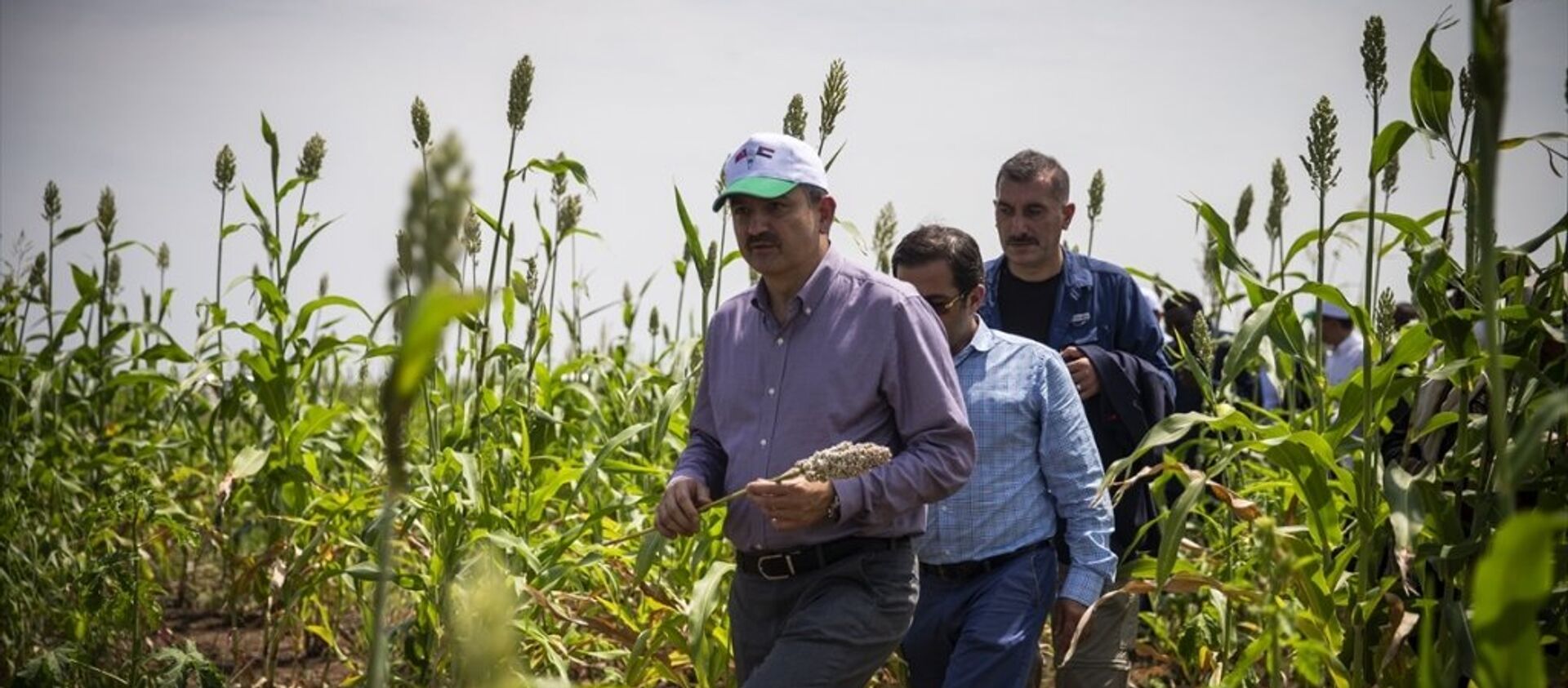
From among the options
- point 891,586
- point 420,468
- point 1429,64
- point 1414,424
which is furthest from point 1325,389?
point 420,468

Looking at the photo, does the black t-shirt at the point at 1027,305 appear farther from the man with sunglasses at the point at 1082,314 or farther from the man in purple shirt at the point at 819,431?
the man in purple shirt at the point at 819,431

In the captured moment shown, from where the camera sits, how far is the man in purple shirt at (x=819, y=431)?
2760 millimetres

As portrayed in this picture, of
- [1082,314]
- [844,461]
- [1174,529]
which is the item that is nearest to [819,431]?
[844,461]

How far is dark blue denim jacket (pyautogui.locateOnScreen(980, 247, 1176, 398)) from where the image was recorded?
4.08 meters

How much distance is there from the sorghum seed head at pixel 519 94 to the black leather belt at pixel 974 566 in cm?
145

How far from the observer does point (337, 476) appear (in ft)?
18.2

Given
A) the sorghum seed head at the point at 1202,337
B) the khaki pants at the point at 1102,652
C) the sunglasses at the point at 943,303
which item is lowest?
the khaki pants at the point at 1102,652

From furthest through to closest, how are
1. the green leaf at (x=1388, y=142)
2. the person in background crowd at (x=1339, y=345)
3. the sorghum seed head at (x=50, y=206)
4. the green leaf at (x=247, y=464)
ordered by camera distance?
the person in background crowd at (x=1339, y=345)
the sorghum seed head at (x=50, y=206)
the green leaf at (x=247, y=464)
the green leaf at (x=1388, y=142)

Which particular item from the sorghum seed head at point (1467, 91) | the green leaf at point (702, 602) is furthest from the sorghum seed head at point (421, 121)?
the sorghum seed head at point (1467, 91)

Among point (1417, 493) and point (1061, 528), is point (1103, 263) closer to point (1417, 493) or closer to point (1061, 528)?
point (1061, 528)

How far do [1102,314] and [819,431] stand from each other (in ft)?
5.01

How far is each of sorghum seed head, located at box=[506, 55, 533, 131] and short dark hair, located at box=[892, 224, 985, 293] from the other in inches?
38.0

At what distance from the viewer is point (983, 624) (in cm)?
322

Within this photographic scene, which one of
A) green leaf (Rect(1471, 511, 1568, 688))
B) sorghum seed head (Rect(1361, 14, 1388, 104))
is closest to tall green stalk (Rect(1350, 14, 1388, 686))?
sorghum seed head (Rect(1361, 14, 1388, 104))
